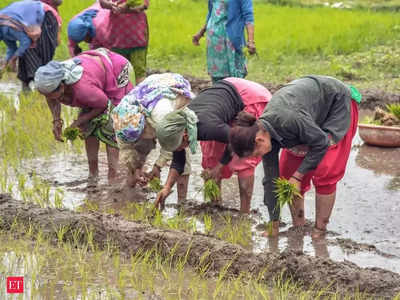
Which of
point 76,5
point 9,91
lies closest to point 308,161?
point 9,91

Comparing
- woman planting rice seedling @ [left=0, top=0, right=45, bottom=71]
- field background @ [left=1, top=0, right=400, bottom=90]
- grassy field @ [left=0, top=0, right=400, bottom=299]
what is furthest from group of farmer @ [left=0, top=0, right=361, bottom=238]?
field background @ [left=1, top=0, right=400, bottom=90]

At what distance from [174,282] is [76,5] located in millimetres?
12053

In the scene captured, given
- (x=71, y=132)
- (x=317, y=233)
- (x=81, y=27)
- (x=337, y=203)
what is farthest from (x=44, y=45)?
(x=317, y=233)

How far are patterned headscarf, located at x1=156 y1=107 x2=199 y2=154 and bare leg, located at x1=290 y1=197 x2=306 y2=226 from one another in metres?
0.89

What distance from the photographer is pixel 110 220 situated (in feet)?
16.8

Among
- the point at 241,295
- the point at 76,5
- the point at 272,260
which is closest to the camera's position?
the point at 241,295

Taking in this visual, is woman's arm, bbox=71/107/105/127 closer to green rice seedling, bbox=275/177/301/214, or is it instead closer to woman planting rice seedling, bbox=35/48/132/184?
woman planting rice seedling, bbox=35/48/132/184

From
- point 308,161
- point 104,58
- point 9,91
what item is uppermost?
point 104,58

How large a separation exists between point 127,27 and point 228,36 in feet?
3.45

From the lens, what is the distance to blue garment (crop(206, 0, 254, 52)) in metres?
7.08

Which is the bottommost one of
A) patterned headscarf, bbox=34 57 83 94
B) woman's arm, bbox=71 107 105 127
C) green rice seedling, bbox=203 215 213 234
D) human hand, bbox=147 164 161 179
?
green rice seedling, bbox=203 215 213 234

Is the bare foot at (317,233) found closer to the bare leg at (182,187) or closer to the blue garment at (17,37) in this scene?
the bare leg at (182,187)

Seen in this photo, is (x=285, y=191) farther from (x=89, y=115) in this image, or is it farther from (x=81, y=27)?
(x=81, y=27)

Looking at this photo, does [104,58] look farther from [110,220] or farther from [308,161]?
[308,161]
